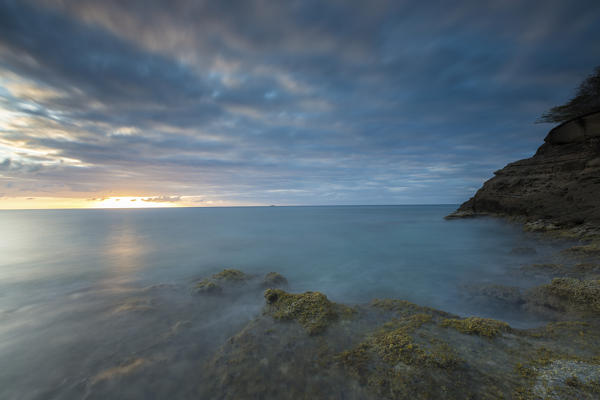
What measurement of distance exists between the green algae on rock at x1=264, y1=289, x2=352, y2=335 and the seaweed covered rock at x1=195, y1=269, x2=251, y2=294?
2.81m

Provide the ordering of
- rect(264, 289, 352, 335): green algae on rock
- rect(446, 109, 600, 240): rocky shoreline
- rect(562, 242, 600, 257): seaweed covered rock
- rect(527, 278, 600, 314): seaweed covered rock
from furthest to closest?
rect(446, 109, 600, 240): rocky shoreline, rect(562, 242, 600, 257): seaweed covered rock, rect(527, 278, 600, 314): seaweed covered rock, rect(264, 289, 352, 335): green algae on rock

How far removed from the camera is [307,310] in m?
5.22

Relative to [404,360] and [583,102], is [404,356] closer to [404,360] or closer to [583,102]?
[404,360]

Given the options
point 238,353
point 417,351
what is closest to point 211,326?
point 238,353

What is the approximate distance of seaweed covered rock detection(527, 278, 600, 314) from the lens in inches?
197

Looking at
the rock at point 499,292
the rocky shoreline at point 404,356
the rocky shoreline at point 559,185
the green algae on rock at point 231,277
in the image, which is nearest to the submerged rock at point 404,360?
the rocky shoreline at point 404,356

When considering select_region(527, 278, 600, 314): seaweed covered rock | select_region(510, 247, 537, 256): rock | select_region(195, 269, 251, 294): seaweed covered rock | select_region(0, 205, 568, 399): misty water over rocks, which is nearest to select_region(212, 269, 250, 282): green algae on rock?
select_region(195, 269, 251, 294): seaweed covered rock

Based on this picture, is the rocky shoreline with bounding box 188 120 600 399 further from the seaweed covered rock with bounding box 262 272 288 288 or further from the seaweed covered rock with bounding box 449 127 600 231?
the seaweed covered rock with bounding box 449 127 600 231

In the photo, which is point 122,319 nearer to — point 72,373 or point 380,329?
point 72,373

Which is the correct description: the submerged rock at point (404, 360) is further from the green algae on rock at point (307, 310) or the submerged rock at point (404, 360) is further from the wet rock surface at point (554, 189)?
the wet rock surface at point (554, 189)

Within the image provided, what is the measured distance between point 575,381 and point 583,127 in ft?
86.1

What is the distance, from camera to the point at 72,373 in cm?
421

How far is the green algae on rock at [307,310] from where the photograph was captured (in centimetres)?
480

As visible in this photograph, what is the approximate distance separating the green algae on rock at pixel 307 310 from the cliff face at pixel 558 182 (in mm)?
18003
